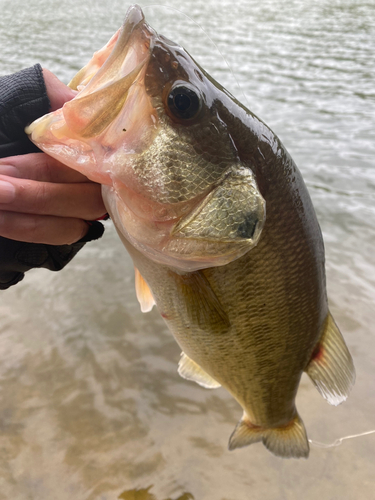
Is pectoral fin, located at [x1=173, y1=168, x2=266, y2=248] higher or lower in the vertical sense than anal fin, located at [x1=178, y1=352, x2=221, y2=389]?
higher

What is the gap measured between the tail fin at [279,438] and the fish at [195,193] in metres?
0.66

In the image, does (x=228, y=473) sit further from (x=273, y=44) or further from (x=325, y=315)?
(x=273, y=44)

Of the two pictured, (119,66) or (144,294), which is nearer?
(119,66)

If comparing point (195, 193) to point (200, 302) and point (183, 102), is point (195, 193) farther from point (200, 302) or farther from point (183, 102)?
point (200, 302)

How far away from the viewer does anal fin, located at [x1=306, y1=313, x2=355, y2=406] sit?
1.80 meters

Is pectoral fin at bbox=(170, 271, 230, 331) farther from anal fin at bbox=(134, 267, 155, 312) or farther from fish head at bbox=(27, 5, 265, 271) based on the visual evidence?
anal fin at bbox=(134, 267, 155, 312)

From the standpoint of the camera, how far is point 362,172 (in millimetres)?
5406

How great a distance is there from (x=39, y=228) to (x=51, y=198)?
0.11 m

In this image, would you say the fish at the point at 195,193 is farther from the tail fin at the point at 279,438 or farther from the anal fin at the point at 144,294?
the tail fin at the point at 279,438

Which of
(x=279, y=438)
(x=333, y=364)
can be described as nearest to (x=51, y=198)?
(x=333, y=364)

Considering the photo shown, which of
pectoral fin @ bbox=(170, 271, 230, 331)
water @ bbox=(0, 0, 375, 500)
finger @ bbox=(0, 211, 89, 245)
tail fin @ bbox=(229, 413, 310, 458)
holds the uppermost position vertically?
finger @ bbox=(0, 211, 89, 245)

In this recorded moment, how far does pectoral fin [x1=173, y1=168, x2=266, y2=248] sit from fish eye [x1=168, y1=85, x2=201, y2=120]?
9.0 inches

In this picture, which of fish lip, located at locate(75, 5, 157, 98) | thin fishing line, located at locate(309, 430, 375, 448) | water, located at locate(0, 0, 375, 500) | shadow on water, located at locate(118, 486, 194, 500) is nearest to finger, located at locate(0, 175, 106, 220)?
fish lip, located at locate(75, 5, 157, 98)

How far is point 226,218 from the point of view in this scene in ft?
3.96
